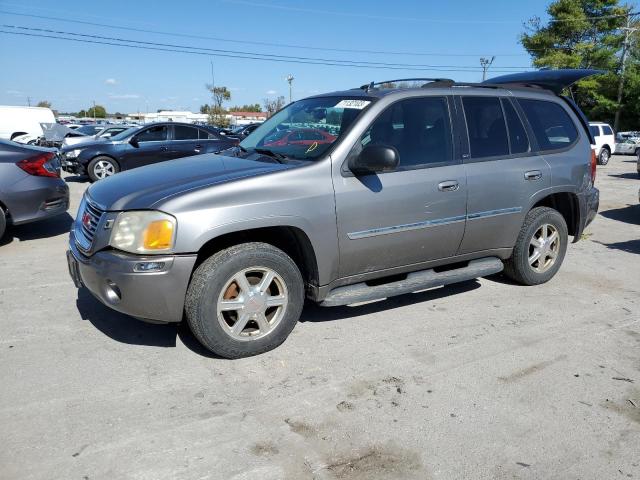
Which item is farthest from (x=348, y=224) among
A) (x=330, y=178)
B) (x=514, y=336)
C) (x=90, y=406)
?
(x=90, y=406)

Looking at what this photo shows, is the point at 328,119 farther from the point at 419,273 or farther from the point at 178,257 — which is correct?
the point at 178,257

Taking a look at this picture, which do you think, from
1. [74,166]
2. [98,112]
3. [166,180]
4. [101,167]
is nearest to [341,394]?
[166,180]

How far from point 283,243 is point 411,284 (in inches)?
43.4

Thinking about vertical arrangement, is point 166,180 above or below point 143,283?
above

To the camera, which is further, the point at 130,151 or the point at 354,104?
the point at 130,151

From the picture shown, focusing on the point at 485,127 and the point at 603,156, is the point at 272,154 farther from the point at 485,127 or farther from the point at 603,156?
the point at 603,156

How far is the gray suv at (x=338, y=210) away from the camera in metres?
3.29

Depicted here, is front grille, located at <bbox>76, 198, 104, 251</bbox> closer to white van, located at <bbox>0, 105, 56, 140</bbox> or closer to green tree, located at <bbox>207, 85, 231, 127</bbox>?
white van, located at <bbox>0, 105, 56, 140</bbox>

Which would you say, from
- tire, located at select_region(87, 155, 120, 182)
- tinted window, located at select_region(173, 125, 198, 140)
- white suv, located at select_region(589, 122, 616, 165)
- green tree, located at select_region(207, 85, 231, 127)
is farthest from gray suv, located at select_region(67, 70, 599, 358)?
green tree, located at select_region(207, 85, 231, 127)

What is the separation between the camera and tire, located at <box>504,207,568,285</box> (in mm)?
4941

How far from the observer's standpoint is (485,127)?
458 centimetres

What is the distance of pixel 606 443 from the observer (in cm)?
274

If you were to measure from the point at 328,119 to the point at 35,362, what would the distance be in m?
2.76

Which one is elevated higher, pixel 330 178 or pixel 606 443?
pixel 330 178
